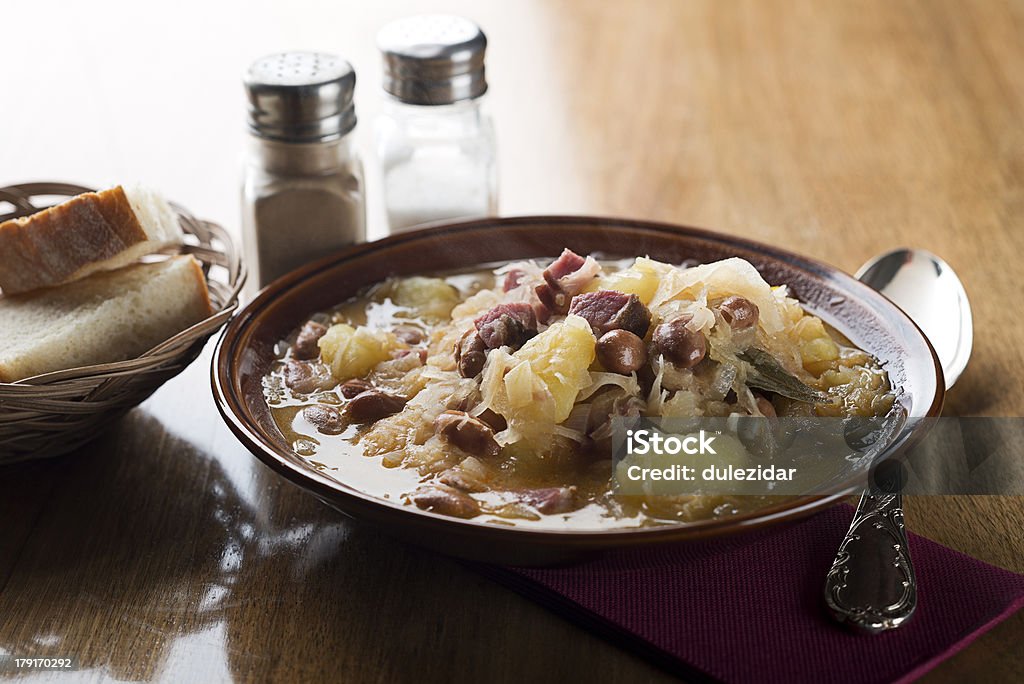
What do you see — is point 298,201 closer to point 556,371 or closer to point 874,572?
point 556,371

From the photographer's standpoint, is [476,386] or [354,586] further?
[476,386]

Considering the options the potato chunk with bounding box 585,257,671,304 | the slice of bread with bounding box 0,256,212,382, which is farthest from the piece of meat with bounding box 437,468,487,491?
the slice of bread with bounding box 0,256,212,382

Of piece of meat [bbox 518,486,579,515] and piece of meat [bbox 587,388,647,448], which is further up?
piece of meat [bbox 587,388,647,448]

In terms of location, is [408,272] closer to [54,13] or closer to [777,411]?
[777,411]

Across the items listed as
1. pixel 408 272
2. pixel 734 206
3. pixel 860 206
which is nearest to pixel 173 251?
pixel 408 272

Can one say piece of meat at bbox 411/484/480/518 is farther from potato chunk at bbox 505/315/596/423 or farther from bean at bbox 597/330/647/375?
bean at bbox 597/330/647/375

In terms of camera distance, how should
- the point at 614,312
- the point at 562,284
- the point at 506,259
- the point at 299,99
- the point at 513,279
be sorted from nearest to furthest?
the point at 614,312 → the point at 562,284 → the point at 513,279 → the point at 299,99 → the point at 506,259

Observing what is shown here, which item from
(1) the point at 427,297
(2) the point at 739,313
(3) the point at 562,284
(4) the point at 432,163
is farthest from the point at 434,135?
(2) the point at 739,313
